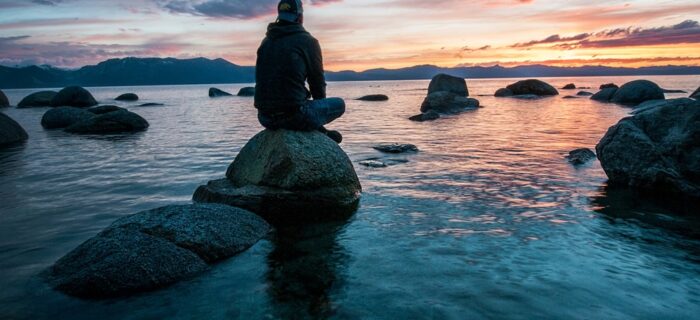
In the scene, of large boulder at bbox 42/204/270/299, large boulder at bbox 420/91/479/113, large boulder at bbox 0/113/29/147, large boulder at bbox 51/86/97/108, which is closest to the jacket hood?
large boulder at bbox 42/204/270/299

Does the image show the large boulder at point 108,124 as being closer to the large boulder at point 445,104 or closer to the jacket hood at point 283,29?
the jacket hood at point 283,29

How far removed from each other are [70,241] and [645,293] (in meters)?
7.55

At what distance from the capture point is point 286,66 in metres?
8.30

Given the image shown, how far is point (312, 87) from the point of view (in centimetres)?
902

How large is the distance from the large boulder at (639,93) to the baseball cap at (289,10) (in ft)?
133

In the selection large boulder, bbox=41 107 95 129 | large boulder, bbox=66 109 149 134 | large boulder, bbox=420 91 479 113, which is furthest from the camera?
large boulder, bbox=420 91 479 113

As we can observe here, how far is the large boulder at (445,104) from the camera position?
3672 centimetres

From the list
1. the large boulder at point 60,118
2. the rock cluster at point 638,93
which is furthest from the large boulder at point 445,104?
the large boulder at point 60,118

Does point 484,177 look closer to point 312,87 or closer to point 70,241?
point 312,87

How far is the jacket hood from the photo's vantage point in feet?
27.1

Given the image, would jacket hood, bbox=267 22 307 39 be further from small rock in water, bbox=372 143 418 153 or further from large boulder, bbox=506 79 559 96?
large boulder, bbox=506 79 559 96

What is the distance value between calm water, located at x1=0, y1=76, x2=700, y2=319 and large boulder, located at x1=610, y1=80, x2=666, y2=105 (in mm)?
34122

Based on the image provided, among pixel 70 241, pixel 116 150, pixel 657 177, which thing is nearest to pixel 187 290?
pixel 70 241

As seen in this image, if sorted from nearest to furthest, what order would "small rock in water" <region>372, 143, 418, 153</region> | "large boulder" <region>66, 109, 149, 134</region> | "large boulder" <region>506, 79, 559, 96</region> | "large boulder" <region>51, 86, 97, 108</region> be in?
"small rock in water" <region>372, 143, 418, 153</region>
"large boulder" <region>66, 109, 149, 134</region>
"large boulder" <region>51, 86, 97, 108</region>
"large boulder" <region>506, 79, 559, 96</region>
